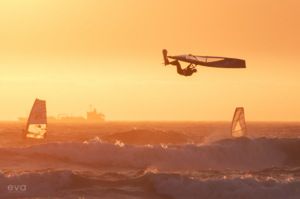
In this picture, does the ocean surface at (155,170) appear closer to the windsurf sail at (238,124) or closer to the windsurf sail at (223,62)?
the windsurf sail at (223,62)

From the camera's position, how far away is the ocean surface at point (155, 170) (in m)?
30.4

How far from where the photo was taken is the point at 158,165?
142ft

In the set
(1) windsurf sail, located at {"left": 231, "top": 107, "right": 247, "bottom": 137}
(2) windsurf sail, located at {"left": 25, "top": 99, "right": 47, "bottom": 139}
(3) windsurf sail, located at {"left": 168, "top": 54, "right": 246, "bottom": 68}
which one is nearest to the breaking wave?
(3) windsurf sail, located at {"left": 168, "top": 54, "right": 246, "bottom": 68}

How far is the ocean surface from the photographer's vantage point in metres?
30.4

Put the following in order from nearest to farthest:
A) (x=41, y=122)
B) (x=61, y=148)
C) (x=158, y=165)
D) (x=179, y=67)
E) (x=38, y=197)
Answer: (x=38, y=197) < (x=179, y=67) < (x=158, y=165) < (x=61, y=148) < (x=41, y=122)

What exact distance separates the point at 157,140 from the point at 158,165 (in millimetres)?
28751

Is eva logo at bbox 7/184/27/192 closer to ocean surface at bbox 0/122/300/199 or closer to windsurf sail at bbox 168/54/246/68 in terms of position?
ocean surface at bbox 0/122/300/199

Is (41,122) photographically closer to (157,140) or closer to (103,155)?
(157,140)

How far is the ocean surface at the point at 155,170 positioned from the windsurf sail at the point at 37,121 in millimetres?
18542

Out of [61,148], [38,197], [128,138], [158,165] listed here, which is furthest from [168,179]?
[128,138]

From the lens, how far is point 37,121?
217 ft

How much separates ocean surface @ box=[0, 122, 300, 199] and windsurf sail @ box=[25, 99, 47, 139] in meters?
18.5

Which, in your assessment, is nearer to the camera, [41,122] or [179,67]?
[179,67]

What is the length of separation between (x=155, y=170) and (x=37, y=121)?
91.8 ft
